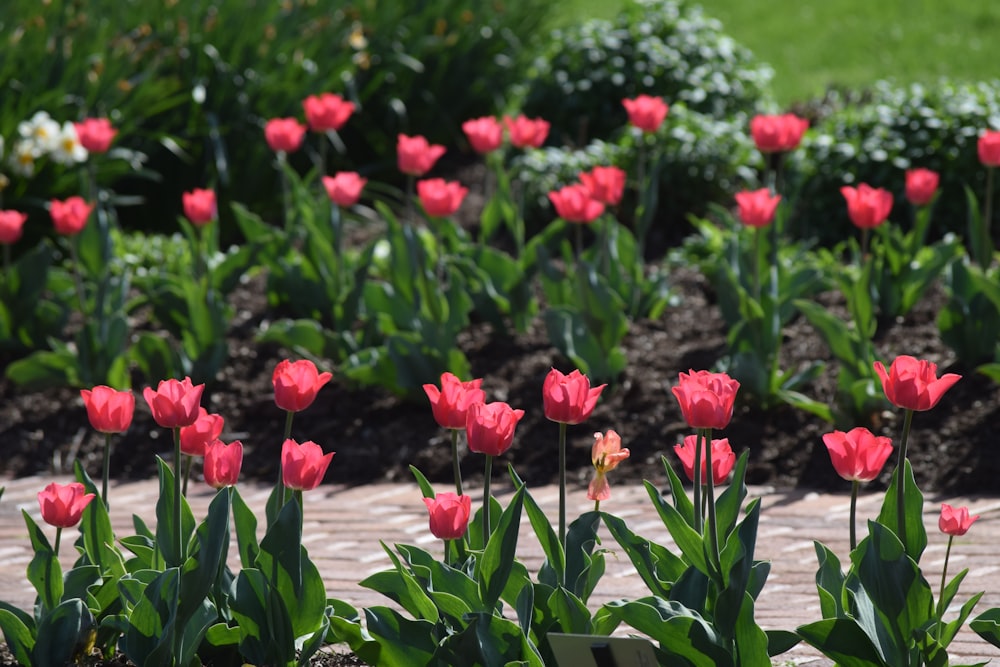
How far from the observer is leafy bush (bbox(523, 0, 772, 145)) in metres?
8.05

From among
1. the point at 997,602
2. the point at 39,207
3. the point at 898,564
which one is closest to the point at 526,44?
the point at 39,207

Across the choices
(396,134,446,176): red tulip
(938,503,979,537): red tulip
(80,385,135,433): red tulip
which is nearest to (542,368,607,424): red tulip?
(938,503,979,537): red tulip

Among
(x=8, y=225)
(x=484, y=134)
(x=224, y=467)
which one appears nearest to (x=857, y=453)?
(x=224, y=467)

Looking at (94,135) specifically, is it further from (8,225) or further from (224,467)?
(224,467)

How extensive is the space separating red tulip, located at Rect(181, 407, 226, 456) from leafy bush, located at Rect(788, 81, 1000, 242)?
4.51 m

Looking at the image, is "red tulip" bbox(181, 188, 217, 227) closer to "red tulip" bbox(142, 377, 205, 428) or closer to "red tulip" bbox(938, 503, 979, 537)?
"red tulip" bbox(142, 377, 205, 428)

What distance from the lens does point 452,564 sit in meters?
2.54

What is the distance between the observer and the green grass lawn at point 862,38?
12.2 m

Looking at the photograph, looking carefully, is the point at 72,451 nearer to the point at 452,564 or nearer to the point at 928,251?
the point at 452,564

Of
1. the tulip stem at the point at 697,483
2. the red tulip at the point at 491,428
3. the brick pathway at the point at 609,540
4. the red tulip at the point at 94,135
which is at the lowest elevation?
the brick pathway at the point at 609,540

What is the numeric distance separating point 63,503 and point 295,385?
0.48 metres

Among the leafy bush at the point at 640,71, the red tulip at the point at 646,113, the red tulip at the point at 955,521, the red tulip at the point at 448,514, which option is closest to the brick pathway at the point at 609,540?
the red tulip at the point at 955,521

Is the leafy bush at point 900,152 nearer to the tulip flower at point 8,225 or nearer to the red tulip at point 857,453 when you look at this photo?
the tulip flower at point 8,225

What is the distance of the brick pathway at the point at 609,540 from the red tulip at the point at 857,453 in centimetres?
56
